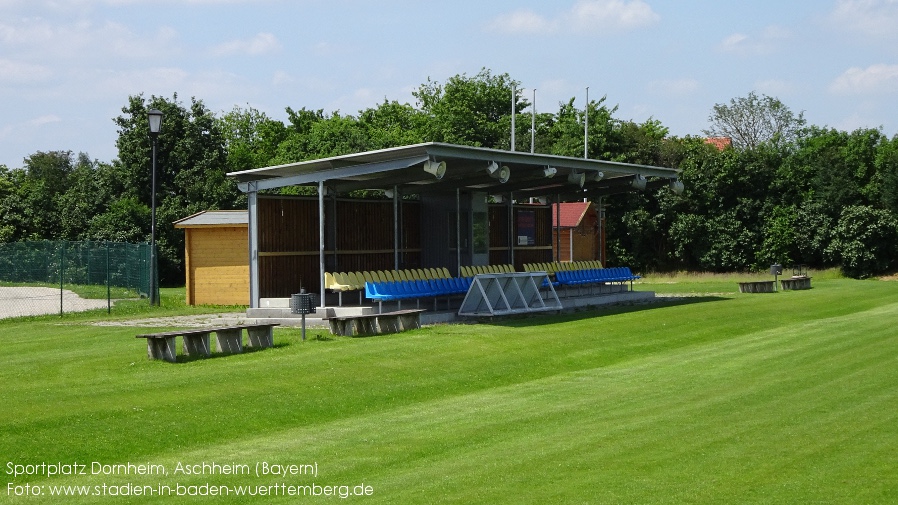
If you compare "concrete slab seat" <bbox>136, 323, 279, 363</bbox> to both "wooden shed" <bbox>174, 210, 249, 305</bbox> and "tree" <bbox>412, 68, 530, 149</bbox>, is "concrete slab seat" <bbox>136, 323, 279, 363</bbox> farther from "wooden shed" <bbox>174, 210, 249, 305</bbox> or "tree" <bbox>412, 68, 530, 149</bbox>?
"tree" <bbox>412, 68, 530, 149</bbox>

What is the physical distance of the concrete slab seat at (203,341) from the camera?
47.1ft

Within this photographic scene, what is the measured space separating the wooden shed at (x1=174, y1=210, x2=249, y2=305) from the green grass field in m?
7.25

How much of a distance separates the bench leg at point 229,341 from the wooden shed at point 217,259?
10875mm

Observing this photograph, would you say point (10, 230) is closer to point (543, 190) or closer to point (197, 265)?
point (197, 265)

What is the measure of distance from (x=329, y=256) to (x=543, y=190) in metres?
7.43

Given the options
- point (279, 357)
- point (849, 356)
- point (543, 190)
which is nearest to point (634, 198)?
point (543, 190)

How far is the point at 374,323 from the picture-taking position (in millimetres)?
18172

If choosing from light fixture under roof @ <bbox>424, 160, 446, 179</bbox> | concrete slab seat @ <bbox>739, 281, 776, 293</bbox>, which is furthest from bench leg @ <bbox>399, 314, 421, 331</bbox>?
concrete slab seat @ <bbox>739, 281, 776, 293</bbox>

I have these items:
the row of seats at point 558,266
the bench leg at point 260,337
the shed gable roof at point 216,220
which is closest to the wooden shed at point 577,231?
the row of seats at point 558,266

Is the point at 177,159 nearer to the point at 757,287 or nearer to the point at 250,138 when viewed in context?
the point at 757,287

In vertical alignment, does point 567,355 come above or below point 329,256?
below

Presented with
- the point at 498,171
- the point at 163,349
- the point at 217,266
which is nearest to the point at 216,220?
the point at 217,266

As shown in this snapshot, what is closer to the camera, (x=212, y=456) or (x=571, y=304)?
(x=212, y=456)

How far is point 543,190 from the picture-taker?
2864 cm
